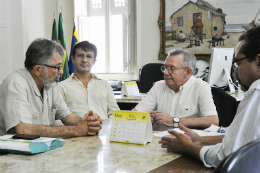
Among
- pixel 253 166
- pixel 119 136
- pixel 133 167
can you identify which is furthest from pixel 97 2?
pixel 253 166

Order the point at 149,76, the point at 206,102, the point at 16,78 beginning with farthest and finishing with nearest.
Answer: the point at 149,76 → the point at 206,102 → the point at 16,78

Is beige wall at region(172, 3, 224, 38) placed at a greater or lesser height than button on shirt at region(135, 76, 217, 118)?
greater

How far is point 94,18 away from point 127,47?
3.40 feet

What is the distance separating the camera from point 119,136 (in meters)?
1.50

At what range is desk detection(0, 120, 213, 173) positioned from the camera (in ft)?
3.55

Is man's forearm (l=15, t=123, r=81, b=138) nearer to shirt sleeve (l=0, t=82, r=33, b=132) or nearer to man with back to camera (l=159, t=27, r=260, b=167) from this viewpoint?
shirt sleeve (l=0, t=82, r=33, b=132)

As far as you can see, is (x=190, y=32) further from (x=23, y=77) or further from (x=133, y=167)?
(x=133, y=167)

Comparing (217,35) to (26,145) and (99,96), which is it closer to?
(99,96)

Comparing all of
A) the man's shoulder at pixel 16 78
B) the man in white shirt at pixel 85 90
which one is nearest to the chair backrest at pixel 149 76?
the man in white shirt at pixel 85 90

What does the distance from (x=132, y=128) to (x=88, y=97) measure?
1472mm

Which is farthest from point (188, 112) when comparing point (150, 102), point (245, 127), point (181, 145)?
point (245, 127)

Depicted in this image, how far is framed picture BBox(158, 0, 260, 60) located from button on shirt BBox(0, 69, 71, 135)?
3.71 metres

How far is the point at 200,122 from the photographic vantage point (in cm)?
215

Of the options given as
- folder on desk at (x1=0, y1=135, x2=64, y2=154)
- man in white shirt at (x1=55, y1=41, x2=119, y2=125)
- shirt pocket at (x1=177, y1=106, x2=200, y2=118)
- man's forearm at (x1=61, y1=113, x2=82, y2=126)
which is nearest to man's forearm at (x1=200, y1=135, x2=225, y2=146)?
folder on desk at (x1=0, y1=135, x2=64, y2=154)
